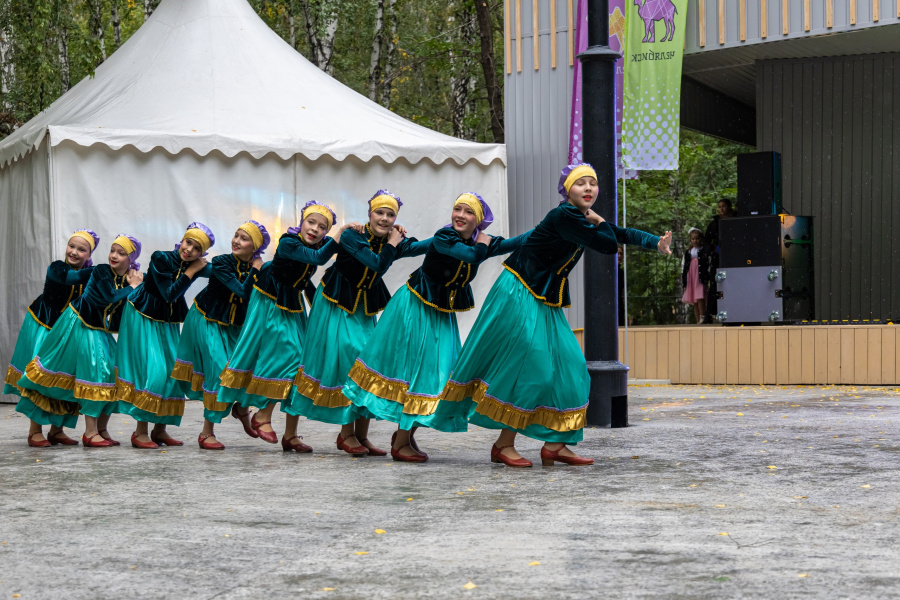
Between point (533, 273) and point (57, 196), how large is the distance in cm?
703

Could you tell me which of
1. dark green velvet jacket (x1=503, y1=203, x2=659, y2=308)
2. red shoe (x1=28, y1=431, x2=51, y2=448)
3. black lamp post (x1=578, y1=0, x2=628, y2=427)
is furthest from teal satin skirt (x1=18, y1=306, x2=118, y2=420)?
black lamp post (x1=578, y1=0, x2=628, y2=427)

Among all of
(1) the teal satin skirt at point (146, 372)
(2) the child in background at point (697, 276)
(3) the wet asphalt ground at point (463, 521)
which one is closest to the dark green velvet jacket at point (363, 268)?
(3) the wet asphalt ground at point (463, 521)

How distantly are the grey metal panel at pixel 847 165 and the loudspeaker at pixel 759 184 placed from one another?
296 centimetres

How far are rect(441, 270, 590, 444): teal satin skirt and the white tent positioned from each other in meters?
6.78

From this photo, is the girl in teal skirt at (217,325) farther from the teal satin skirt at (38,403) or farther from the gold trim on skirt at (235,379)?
the teal satin skirt at (38,403)

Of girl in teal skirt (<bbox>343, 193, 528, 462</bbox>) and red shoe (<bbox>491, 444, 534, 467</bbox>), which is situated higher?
girl in teal skirt (<bbox>343, 193, 528, 462</bbox>)

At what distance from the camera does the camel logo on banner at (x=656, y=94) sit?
46.3 feet

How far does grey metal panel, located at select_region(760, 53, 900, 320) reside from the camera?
55.7ft

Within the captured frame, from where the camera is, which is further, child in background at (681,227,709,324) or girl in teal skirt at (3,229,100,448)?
child in background at (681,227,709,324)

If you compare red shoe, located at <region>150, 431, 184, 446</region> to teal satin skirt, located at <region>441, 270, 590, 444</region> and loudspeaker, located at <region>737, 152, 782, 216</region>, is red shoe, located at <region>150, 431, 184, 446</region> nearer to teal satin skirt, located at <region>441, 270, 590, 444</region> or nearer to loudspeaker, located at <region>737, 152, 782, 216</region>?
teal satin skirt, located at <region>441, 270, 590, 444</region>

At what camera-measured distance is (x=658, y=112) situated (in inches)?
555

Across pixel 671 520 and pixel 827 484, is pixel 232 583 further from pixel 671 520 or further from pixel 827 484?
pixel 827 484

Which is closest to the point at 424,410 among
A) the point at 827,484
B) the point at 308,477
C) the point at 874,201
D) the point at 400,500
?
the point at 308,477

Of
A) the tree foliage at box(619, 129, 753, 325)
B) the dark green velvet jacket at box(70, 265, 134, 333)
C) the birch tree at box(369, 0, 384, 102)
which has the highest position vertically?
the birch tree at box(369, 0, 384, 102)
